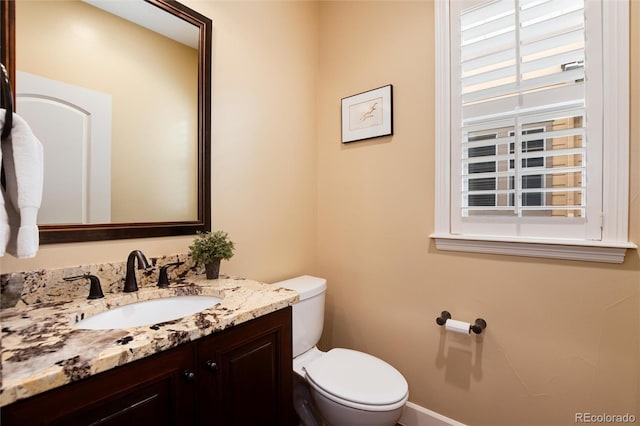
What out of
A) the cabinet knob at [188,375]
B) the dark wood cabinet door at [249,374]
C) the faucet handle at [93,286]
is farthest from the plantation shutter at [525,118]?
the faucet handle at [93,286]

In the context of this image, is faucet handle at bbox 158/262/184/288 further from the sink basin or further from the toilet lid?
the toilet lid

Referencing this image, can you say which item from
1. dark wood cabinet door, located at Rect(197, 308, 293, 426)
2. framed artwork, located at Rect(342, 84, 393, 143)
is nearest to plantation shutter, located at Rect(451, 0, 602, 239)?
framed artwork, located at Rect(342, 84, 393, 143)

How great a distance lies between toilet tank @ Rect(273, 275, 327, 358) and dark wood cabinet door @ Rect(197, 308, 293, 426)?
1.34 ft

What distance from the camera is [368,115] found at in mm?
Answer: 1781

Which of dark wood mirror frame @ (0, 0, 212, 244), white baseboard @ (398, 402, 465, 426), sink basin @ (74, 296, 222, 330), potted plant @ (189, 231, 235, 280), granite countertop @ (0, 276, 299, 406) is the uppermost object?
dark wood mirror frame @ (0, 0, 212, 244)

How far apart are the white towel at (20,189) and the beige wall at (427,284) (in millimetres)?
1440

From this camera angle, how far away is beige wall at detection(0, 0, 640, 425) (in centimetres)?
120

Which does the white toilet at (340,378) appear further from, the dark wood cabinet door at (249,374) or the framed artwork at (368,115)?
the framed artwork at (368,115)

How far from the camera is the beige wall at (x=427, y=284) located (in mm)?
1192

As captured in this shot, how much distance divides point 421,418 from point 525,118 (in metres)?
1.56

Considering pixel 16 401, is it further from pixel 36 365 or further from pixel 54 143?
pixel 54 143

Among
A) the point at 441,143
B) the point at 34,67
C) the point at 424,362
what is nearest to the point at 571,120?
the point at 441,143

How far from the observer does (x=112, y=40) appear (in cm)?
118

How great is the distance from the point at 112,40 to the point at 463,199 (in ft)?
5.39
